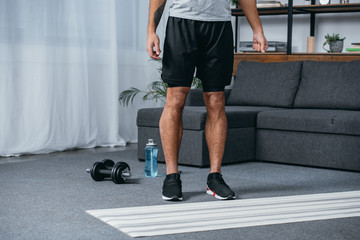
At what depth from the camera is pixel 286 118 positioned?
11.7 ft

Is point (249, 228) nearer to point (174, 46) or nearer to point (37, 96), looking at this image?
point (174, 46)

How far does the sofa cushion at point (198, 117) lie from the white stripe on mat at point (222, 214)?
3.40ft

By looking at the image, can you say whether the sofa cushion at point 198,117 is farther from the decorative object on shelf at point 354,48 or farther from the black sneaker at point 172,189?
the decorative object on shelf at point 354,48

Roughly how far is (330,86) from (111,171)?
1844mm

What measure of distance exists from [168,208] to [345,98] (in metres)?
1.98

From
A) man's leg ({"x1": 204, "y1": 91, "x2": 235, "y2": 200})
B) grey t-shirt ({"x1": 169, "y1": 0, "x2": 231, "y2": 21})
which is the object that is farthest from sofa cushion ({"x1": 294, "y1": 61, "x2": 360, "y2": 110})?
grey t-shirt ({"x1": 169, "y1": 0, "x2": 231, "y2": 21})

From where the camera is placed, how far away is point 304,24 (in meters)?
5.03

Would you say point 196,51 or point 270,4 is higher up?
point 270,4

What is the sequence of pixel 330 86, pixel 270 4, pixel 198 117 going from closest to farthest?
pixel 198 117
pixel 330 86
pixel 270 4

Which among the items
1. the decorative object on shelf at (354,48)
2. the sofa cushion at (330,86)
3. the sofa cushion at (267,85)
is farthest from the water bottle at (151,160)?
the decorative object on shelf at (354,48)

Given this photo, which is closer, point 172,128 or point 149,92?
point 172,128

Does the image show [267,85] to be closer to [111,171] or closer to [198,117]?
[198,117]

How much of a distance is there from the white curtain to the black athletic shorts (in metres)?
1.90

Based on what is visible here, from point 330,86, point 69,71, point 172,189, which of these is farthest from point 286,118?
point 69,71
